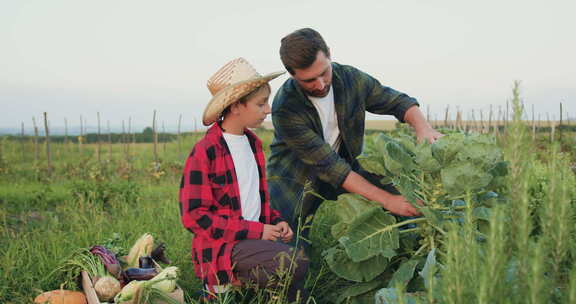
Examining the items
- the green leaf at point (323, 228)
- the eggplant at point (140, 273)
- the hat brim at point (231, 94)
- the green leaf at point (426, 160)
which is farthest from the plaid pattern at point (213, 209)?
the green leaf at point (323, 228)

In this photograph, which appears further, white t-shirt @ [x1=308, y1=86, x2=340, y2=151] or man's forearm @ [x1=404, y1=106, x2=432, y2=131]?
white t-shirt @ [x1=308, y1=86, x2=340, y2=151]

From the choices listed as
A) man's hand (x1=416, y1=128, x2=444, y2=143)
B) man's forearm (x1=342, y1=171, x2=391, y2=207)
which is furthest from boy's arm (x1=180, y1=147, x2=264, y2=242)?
man's hand (x1=416, y1=128, x2=444, y2=143)

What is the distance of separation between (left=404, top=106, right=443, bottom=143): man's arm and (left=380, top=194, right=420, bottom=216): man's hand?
0.54 metres

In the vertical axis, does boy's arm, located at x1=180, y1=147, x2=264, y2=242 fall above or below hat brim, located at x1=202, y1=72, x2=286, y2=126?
below

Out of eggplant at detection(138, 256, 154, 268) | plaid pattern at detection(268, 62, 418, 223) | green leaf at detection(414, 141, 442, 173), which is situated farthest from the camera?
plaid pattern at detection(268, 62, 418, 223)

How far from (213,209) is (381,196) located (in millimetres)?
884

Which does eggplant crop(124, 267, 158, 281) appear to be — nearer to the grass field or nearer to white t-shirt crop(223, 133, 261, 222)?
the grass field

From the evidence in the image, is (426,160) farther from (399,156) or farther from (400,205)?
(400,205)

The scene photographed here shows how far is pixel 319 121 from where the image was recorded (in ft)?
11.2

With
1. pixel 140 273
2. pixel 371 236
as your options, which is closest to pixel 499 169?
pixel 371 236

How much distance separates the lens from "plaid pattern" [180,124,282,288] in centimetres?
253

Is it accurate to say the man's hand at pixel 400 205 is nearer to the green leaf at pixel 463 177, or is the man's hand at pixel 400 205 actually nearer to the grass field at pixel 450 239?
the green leaf at pixel 463 177

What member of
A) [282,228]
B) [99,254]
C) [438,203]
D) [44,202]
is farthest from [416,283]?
[44,202]

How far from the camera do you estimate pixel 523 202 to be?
40.1 inches
